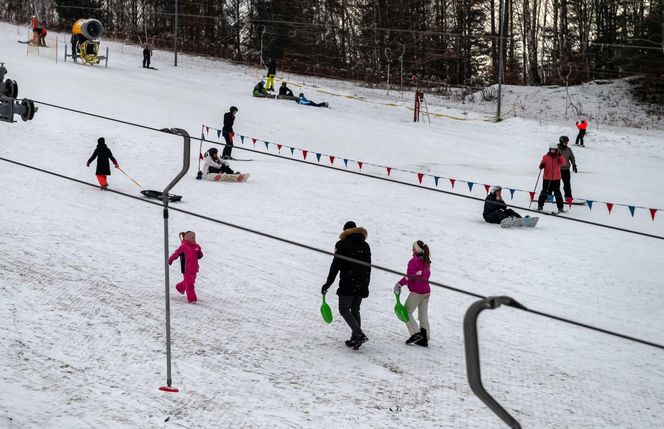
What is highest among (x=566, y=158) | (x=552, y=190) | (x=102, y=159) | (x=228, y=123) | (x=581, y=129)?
(x=581, y=129)

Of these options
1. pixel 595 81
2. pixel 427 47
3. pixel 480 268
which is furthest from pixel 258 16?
pixel 480 268

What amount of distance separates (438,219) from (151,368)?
35.3 ft

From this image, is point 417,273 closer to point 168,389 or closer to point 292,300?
point 292,300

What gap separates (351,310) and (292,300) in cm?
233

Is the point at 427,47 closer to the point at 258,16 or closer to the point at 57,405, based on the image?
the point at 258,16

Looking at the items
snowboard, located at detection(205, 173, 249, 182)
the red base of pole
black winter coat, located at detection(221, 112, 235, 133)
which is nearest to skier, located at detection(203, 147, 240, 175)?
snowboard, located at detection(205, 173, 249, 182)

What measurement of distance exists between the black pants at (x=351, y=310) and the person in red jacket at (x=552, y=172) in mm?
9957

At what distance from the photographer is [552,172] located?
20.1m

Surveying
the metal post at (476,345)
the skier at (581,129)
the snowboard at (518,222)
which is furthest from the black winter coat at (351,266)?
the skier at (581,129)

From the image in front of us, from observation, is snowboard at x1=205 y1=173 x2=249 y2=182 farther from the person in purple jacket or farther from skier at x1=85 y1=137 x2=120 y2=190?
the person in purple jacket

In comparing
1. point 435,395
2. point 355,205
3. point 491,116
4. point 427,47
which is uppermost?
point 427,47

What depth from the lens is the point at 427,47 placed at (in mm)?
57562

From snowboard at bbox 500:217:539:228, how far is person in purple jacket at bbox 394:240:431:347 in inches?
309

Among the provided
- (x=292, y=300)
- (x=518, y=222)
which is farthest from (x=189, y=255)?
(x=518, y=222)
